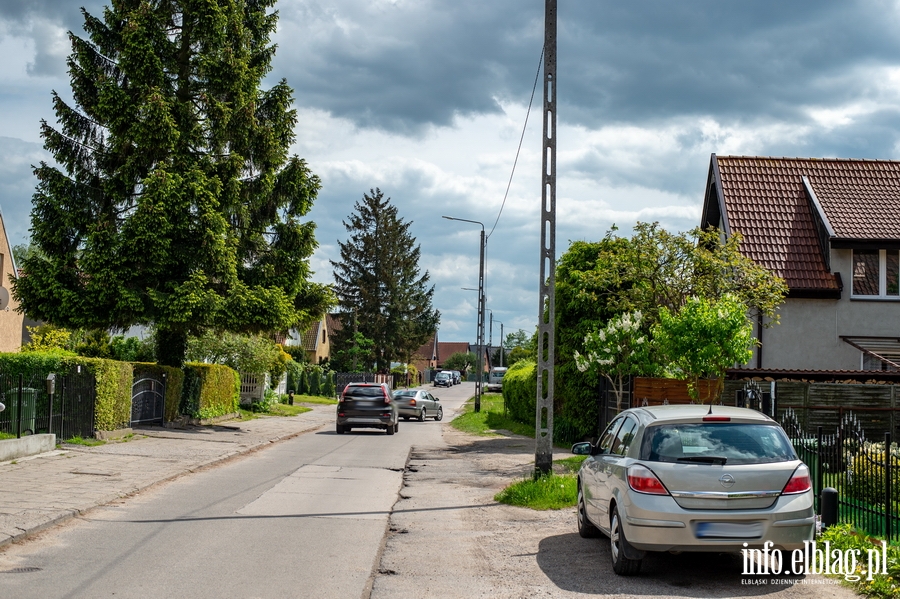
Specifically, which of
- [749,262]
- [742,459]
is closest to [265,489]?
[742,459]

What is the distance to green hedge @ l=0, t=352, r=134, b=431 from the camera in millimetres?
18156

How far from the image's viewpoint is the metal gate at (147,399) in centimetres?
2362

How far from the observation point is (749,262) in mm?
20688

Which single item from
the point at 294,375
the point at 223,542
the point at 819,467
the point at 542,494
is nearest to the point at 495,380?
the point at 294,375

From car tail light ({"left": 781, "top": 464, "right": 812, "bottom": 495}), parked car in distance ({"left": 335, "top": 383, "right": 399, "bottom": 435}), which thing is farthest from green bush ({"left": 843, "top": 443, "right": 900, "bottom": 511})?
parked car in distance ({"left": 335, "top": 383, "right": 399, "bottom": 435})

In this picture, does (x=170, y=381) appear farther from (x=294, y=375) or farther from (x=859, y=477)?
(x=294, y=375)

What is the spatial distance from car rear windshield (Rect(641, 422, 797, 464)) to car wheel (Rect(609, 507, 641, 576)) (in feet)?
2.26

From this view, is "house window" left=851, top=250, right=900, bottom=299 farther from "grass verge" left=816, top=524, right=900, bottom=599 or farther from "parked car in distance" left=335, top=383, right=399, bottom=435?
"grass verge" left=816, top=524, right=900, bottom=599

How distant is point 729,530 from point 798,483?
0.76 metres

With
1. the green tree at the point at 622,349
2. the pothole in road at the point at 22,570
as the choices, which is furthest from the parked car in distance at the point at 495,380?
the pothole in road at the point at 22,570

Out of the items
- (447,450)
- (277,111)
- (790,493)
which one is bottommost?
(447,450)

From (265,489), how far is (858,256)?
18.8m

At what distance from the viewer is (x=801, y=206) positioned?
27.3m

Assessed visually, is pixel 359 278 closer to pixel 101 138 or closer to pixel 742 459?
pixel 101 138
